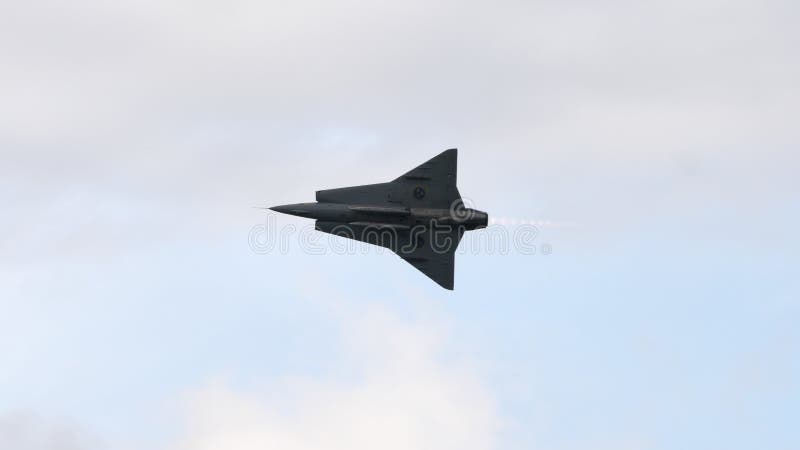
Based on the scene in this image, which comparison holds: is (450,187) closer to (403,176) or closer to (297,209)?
(403,176)

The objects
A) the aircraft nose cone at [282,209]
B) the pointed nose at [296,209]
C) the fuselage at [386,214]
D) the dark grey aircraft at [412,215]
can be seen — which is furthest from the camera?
the dark grey aircraft at [412,215]

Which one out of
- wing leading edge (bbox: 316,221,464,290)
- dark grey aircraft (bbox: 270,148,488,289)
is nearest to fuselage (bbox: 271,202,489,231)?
dark grey aircraft (bbox: 270,148,488,289)

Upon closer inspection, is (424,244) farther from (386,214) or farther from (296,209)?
(296,209)

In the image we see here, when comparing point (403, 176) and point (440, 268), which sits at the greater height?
point (403, 176)

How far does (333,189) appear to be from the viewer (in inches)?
4070

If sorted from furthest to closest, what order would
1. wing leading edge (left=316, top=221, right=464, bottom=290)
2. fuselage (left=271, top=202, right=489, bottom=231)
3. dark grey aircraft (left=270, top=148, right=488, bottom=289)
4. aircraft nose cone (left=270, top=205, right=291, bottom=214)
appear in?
1. wing leading edge (left=316, top=221, right=464, bottom=290)
2. dark grey aircraft (left=270, top=148, right=488, bottom=289)
3. fuselage (left=271, top=202, right=489, bottom=231)
4. aircraft nose cone (left=270, top=205, right=291, bottom=214)

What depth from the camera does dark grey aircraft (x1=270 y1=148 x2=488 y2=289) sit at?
10250 centimetres

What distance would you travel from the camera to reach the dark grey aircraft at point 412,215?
102 m

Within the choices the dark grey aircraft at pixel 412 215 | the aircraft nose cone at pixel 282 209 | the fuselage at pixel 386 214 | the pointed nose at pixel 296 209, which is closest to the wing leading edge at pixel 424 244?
the dark grey aircraft at pixel 412 215

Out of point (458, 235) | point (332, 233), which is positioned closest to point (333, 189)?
point (332, 233)

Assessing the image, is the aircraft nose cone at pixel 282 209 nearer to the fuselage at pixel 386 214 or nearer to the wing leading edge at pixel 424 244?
the fuselage at pixel 386 214

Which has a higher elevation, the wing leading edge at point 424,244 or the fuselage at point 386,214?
the fuselage at point 386,214

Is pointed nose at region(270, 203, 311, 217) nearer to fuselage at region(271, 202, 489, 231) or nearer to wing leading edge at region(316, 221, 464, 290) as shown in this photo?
fuselage at region(271, 202, 489, 231)

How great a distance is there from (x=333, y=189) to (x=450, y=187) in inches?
340
